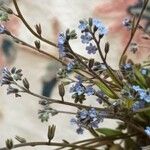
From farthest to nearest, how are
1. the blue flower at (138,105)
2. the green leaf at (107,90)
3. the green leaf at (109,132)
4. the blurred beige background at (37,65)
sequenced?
1. the blurred beige background at (37,65)
2. the green leaf at (109,132)
3. the green leaf at (107,90)
4. the blue flower at (138,105)

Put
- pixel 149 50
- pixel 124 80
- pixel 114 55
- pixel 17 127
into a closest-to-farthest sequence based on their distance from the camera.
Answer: pixel 124 80, pixel 149 50, pixel 114 55, pixel 17 127

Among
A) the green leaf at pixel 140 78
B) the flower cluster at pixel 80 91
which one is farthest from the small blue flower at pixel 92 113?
the green leaf at pixel 140 78

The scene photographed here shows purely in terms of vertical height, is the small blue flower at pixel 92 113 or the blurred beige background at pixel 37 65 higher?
the blurred beige background at pixel 37 65

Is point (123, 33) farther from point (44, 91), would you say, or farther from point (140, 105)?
point (140, 105)

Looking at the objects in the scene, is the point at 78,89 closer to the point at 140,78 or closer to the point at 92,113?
the point at 92,113

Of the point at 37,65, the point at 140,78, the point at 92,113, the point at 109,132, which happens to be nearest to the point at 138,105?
the point at 92,113

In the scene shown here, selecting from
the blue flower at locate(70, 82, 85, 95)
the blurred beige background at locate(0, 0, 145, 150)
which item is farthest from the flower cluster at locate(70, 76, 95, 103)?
the blurred beige background at locate(0, 0, 145, 150)

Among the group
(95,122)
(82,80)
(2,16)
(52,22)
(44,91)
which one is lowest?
(95,122)

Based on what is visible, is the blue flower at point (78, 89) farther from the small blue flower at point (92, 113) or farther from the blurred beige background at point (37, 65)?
the blurred beige background at point (37, 65)

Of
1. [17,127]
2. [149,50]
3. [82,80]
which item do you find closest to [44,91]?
[17,127]

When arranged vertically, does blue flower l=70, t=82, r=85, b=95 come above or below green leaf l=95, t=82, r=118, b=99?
below

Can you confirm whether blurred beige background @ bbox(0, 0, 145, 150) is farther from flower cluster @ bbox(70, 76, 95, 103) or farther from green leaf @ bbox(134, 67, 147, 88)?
flower cluster @ bbox(70, 76, 95, 103)
